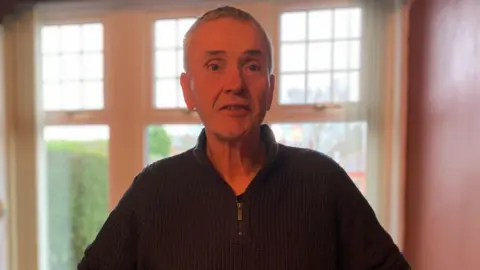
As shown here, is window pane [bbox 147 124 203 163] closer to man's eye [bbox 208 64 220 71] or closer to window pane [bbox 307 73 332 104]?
window pane [bbox 307 73 332 104]

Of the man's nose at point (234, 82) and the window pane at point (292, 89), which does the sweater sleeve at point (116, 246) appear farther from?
the window pane at point (292, 89)

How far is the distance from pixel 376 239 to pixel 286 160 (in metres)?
0.19

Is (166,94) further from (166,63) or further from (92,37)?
(92,37)

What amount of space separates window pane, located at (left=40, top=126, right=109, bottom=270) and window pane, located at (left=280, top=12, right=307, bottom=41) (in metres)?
0.92

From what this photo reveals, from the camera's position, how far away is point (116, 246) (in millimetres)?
851

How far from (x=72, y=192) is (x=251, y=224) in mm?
1674

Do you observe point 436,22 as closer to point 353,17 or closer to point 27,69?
point 353,17

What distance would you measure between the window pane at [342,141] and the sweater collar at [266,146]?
111cm

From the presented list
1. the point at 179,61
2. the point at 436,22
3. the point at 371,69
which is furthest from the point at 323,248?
the point at 179,61

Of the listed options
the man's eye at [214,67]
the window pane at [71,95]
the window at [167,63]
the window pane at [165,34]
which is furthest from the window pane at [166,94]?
the man's eye at [214,67]

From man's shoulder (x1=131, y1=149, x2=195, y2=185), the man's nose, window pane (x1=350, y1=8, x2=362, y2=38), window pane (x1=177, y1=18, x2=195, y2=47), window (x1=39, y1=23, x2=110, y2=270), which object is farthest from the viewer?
window (x1=39, y1=23, x2=110, y2=270)

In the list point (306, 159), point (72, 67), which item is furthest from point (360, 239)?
point (72, 67)

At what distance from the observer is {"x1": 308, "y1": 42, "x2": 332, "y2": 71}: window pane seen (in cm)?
200

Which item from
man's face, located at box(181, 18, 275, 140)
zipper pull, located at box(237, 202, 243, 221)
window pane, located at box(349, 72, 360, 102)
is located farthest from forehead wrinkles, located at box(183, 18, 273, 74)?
window pane, located at box(349, 72, 360, 102)
